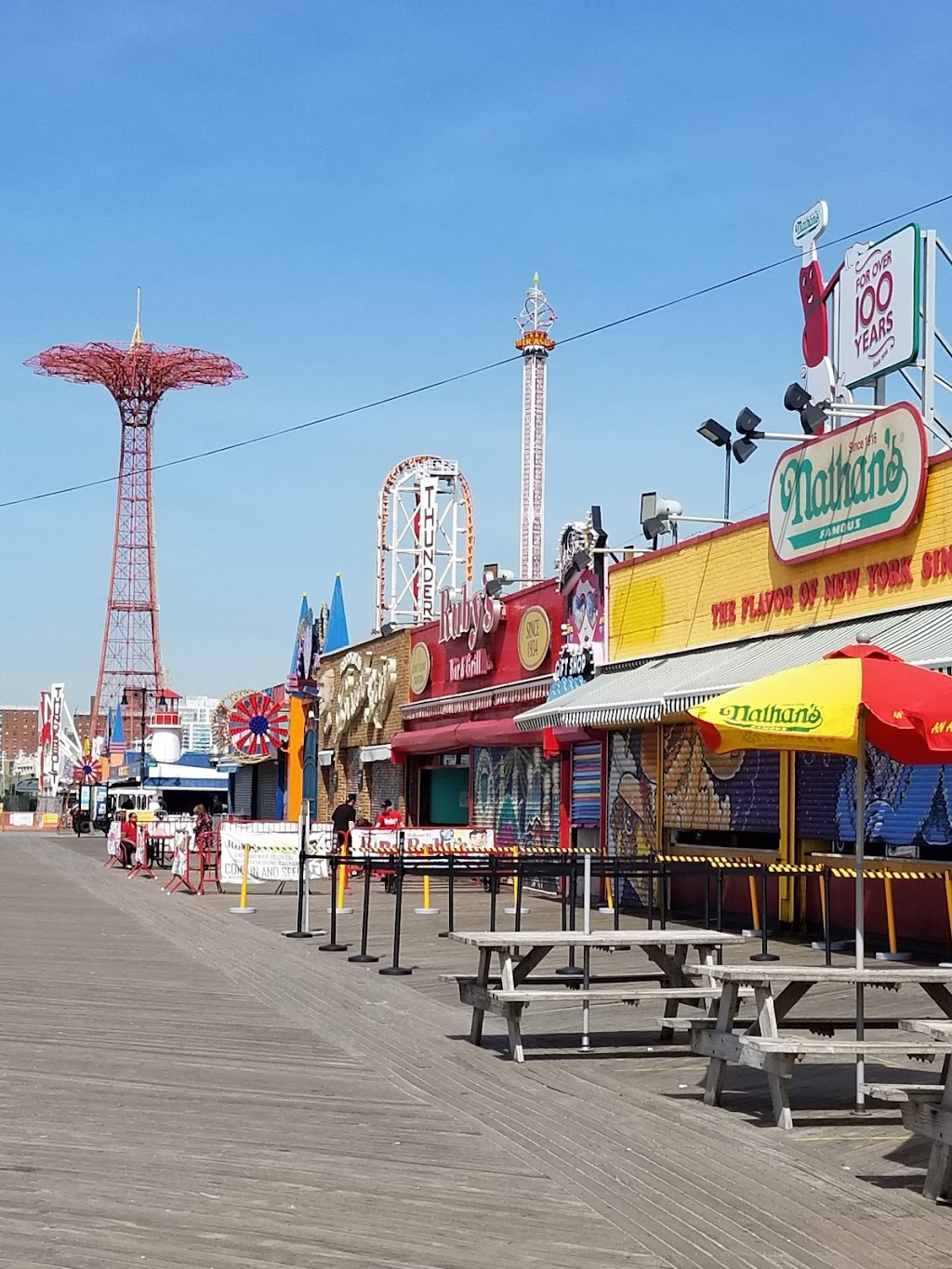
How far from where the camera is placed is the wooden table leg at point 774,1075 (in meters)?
8.16

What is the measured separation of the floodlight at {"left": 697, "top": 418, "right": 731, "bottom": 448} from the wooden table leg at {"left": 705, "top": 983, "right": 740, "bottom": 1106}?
44.5 feet

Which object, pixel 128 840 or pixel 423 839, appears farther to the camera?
pixel 128 840

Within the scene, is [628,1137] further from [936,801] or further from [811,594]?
[811,594]

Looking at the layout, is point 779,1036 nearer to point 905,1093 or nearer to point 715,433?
point 905,1093

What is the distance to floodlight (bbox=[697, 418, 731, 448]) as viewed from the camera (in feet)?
70.2

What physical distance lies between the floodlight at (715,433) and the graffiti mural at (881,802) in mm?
4826

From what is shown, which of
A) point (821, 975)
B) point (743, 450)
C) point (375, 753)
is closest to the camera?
point (821, 975)

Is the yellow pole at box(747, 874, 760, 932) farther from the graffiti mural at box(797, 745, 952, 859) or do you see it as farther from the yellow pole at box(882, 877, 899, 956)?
the yellow pole at box(882, 877, 899, 956)

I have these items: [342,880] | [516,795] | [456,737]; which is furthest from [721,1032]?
[456,737]

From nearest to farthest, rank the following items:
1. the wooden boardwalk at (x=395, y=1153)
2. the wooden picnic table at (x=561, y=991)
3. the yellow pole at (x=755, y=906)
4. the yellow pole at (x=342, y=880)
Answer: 1. the wooden boardwalk at (x=395, y=1153)
2. the wooden picnic table at (x=561, y=991)
3. the yellow pole at (x=755, y=906)
4. the yellow pole at (x=342, y=880)

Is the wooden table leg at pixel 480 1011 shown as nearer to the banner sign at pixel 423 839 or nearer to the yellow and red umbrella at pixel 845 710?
the yellow and red umbrella at pixel 845 710

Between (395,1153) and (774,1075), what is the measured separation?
2.00 meters

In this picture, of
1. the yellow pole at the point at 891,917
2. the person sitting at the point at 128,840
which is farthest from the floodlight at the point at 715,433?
the person sitting at the point at 128,840

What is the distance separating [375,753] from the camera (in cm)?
3728
